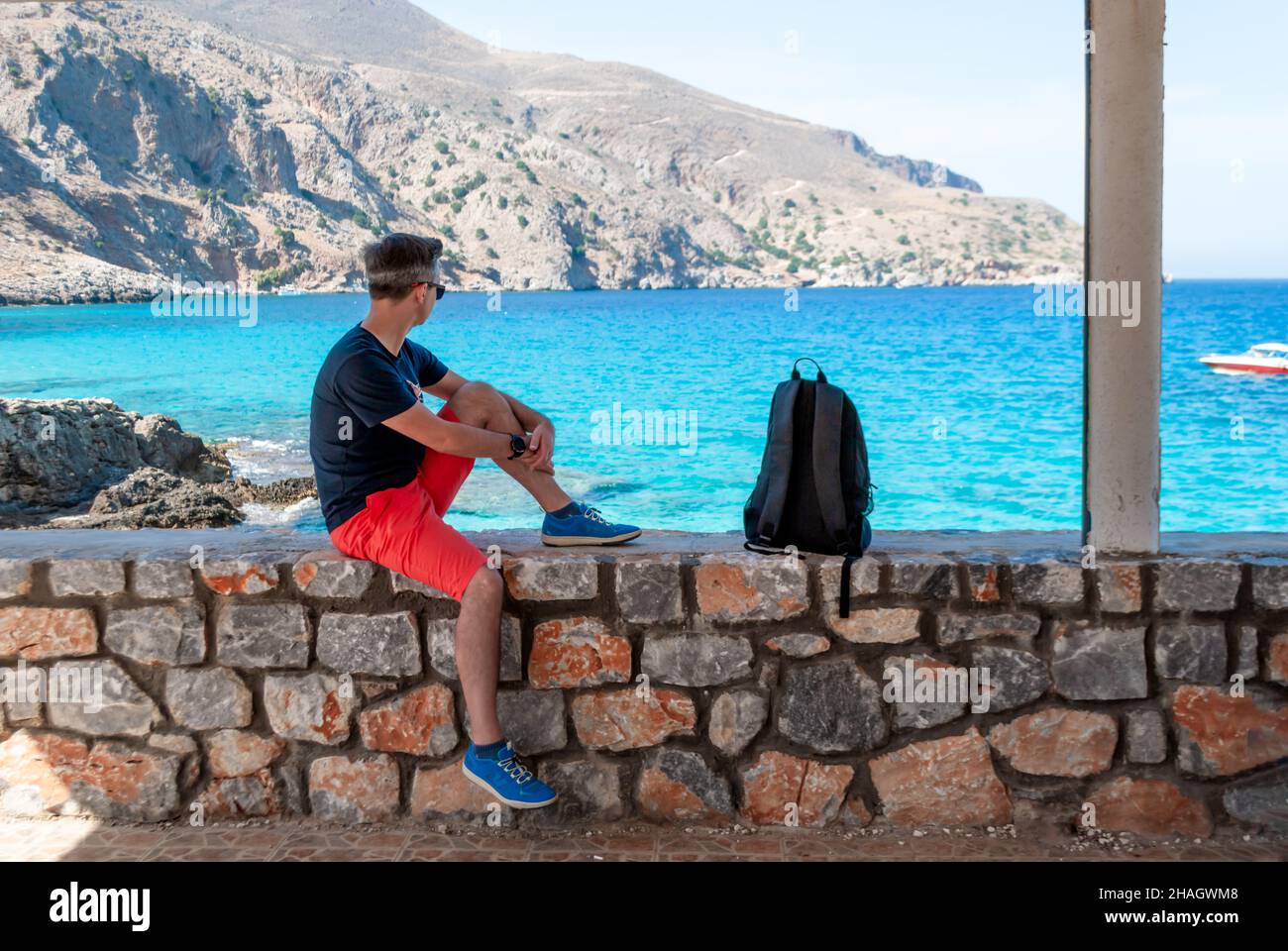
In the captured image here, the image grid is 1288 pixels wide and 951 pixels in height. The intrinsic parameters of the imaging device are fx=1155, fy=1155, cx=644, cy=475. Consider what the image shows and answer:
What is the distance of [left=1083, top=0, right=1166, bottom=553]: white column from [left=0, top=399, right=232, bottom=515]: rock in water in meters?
9.55

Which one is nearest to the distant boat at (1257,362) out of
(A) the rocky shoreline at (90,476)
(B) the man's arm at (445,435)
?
(A) the rocky shoreline at (90,476)

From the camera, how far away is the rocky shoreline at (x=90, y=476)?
33.9ft

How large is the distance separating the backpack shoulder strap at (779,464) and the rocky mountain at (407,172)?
5246 cm

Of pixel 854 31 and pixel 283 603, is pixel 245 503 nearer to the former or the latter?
pixel 283 603

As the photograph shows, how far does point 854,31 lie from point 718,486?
65.6 metres

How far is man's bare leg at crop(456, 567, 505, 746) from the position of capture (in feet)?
8.54

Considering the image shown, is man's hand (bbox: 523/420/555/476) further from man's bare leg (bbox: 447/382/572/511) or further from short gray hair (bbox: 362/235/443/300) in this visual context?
short gray hair (bbox: 362/235/443/300)

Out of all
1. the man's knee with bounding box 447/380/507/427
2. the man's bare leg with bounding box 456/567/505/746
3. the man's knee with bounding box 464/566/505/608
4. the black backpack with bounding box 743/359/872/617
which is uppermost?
the man's knee with bounding box 447/380/507/427

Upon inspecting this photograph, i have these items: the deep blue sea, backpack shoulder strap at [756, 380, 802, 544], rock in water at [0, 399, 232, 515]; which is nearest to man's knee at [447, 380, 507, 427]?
backpack shoulder strap at [756, 380, 802, 544]

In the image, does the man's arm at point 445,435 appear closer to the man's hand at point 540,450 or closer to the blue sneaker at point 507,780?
the man's hand at point 540,450

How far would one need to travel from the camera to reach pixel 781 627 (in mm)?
2711

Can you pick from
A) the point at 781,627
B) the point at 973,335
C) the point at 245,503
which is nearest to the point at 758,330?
the point at 973,335

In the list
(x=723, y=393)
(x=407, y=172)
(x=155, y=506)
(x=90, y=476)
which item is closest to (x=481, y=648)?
(x=155, y=506)

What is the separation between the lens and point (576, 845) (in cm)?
271
